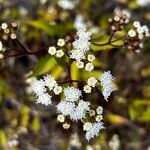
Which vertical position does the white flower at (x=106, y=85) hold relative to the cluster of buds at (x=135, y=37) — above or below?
below

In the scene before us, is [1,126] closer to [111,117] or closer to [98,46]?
[111,117]

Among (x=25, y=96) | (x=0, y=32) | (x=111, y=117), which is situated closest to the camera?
(x=0, y=32)

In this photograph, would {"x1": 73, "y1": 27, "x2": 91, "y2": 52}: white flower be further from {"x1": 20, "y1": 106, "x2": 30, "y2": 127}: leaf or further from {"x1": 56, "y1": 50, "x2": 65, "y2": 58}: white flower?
{"x1": 20, "y1": 106, "x2": 30, "y2": 127}: leaf

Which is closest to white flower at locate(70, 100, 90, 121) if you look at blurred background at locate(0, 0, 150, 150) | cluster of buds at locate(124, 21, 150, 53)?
cluster of buds at locate(124, 21, 150, 53)

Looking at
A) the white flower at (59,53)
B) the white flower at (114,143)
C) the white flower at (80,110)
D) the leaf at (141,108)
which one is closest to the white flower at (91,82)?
the white flower at (80,110)

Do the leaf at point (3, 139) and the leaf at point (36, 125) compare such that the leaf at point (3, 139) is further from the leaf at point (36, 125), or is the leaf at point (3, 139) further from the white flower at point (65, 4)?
the white flower at point (65, 4)

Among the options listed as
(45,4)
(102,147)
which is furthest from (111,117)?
(45,4)

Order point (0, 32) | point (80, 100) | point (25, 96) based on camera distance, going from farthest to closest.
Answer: point (25, 96) < point (0, 32) < point (80, 100)
